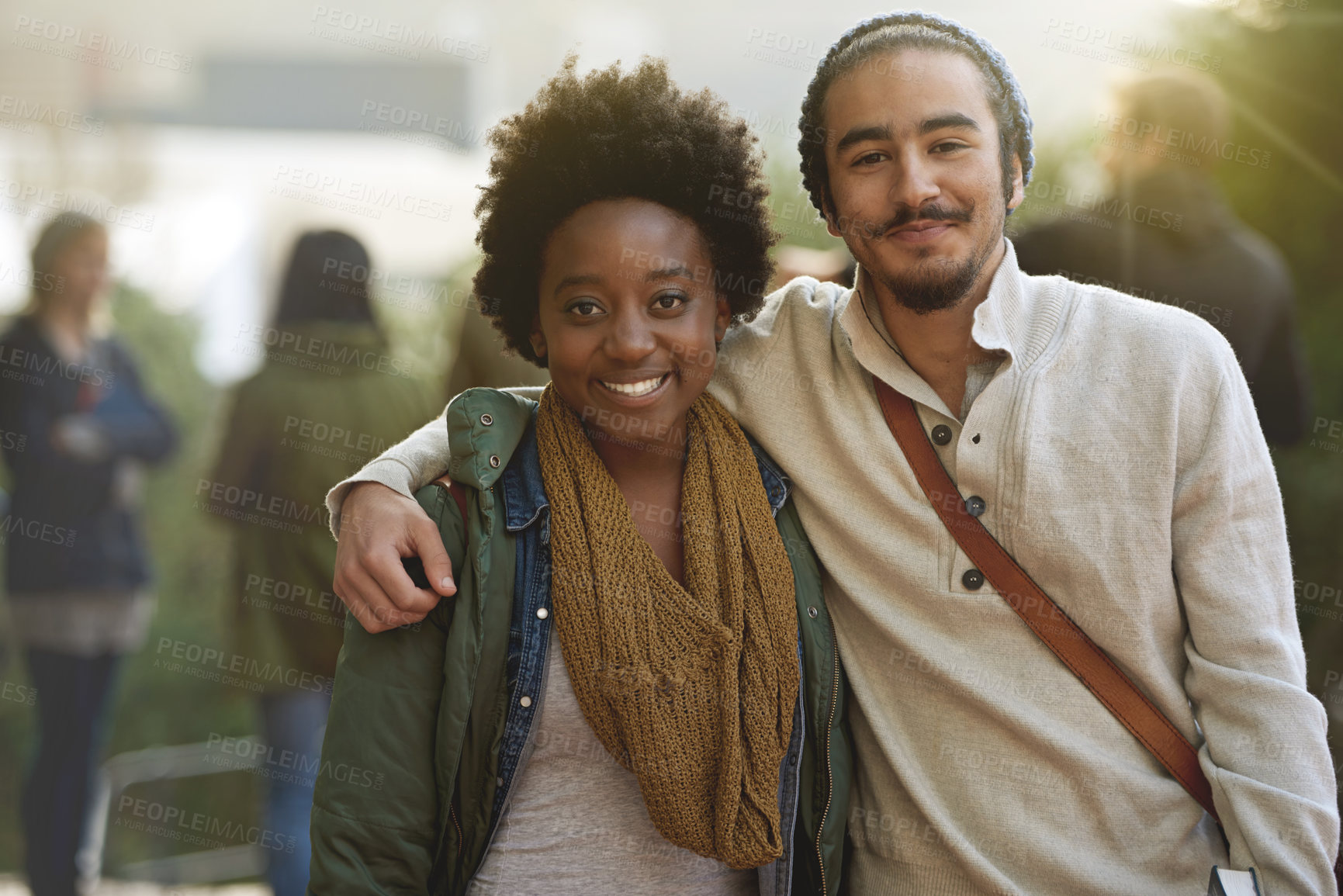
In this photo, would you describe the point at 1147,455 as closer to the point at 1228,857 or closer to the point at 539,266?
the point at 1228,857

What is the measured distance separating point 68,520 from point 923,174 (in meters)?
3.17

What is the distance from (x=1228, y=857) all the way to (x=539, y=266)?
59.0 inches

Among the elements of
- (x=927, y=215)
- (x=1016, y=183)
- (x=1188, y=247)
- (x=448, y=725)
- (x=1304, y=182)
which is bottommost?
(x=448, y=725)

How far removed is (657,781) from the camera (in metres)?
1.60

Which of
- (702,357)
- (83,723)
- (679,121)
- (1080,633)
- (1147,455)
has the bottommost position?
(83,723)

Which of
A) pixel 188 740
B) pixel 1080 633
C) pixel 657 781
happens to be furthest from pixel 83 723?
pixel 1080 633

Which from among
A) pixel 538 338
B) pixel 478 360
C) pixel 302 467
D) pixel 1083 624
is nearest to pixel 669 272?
pixel 538 338

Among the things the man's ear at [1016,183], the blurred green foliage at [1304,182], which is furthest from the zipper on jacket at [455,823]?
the blurred green foliage at [1304,182]

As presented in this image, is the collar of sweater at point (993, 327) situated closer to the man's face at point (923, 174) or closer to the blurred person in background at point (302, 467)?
the man's face at point (923, 174)

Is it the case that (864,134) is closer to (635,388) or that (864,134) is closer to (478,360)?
(635,388)

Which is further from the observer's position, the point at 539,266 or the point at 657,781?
the point at 539,266

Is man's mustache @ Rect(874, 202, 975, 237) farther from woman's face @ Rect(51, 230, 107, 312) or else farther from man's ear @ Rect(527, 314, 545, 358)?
woman's face @ Rect(51, 230, 107, 312)

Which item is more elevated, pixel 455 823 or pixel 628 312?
pixel 628 312

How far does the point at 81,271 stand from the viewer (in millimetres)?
3596
